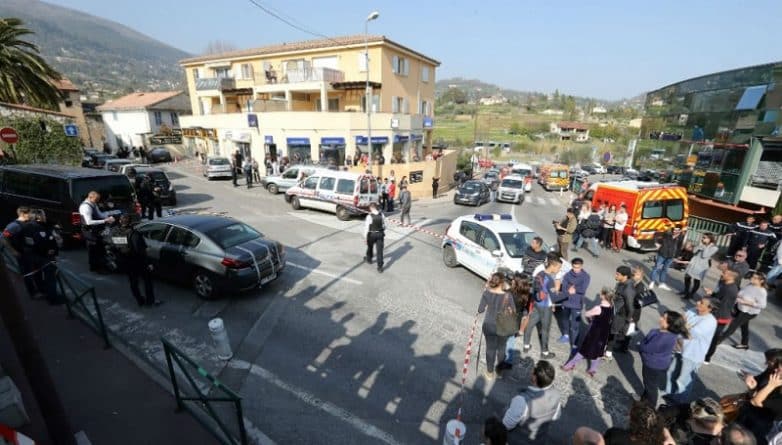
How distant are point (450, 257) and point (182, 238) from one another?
6540mm

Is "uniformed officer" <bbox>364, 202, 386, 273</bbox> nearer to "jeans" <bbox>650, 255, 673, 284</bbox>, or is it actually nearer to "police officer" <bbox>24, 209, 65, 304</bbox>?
"police officer" <bbox>24, 209, 65, 304</bbox>

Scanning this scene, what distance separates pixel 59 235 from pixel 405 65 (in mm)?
27513

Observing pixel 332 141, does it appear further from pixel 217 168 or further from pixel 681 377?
pixel 681 377

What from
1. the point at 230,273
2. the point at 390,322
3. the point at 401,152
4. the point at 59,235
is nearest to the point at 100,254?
the point at 59,235

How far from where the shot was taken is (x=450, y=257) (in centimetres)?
959

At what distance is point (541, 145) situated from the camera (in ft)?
284

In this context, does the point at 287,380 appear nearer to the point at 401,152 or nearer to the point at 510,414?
the point at 510,414

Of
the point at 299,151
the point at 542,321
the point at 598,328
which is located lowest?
the point at 542,321

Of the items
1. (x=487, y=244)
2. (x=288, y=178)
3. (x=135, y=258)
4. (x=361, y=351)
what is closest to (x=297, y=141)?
(x=288, y=178)

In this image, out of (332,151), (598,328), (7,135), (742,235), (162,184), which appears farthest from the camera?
(332,151)

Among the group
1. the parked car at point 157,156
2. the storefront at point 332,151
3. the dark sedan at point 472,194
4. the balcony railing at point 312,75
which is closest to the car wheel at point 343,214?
the dark sedan at point 472,194

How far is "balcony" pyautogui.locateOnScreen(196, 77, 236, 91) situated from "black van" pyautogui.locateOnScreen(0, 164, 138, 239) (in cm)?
2699

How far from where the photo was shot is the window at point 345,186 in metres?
14.3

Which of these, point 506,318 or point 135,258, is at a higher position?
point 135,258
